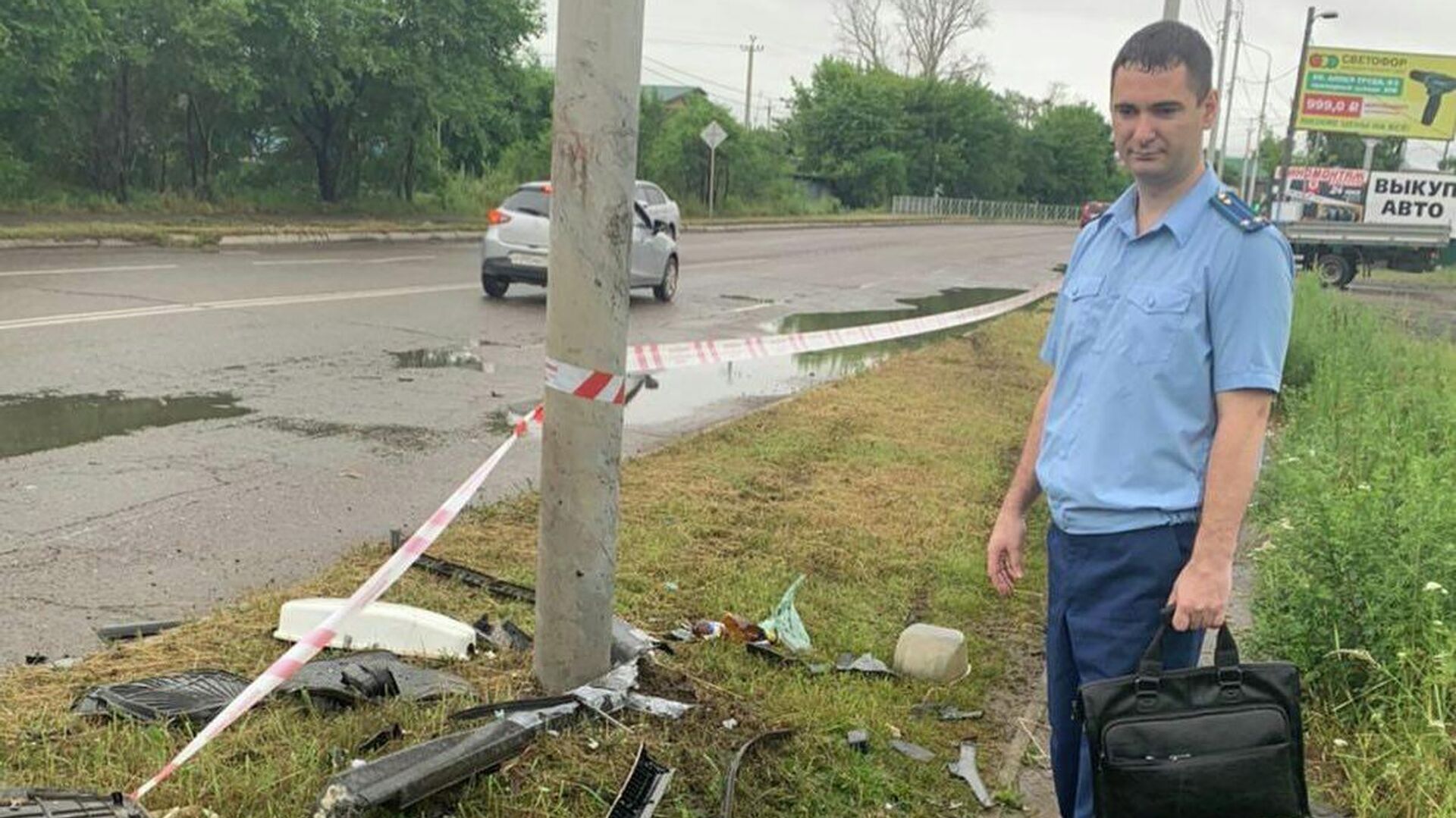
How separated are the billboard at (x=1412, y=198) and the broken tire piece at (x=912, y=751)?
44.6 meters

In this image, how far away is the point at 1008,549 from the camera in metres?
2.96

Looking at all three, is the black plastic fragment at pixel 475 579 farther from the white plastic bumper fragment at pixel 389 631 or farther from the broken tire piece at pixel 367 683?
the broken tire piece at pixel 367 683

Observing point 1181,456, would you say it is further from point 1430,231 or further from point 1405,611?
point 1430,231

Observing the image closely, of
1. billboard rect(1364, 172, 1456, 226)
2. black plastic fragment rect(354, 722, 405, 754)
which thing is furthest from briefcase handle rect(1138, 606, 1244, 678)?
billboard rect(1364, 172, 1456, 226)

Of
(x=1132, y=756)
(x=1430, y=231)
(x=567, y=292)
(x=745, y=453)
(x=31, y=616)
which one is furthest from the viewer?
(x=1430, y=231)

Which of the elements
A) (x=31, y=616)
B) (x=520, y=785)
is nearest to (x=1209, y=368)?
(x=520, y=785)

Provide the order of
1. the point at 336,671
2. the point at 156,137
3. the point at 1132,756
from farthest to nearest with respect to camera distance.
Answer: the point at 156,137 < the point at 336,671 < the point at 1132,756

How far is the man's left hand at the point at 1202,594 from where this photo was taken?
231 centimetres

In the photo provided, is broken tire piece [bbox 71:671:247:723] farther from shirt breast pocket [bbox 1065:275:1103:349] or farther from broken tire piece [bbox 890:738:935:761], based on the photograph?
shirt breast pocket [bbox 1065:275:1103:349]

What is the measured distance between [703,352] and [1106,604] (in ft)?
17.4

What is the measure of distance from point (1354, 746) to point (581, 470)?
2.51m

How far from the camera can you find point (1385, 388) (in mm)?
7934

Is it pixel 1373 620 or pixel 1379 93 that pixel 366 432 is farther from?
pixel 1379 93

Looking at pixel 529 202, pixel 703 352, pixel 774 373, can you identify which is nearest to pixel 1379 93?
pixel 529 202
